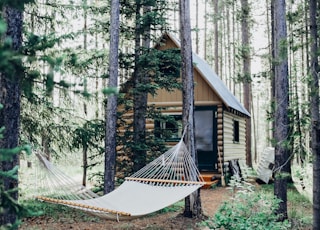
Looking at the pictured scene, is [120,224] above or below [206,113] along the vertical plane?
below

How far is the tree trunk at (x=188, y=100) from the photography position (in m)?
5.97

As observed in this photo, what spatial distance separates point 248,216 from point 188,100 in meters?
2.21

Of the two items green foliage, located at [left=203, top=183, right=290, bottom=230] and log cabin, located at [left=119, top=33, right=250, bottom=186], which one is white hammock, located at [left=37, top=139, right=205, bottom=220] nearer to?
green foliage, located at [left=203, top=183, right=290, bottom=230]

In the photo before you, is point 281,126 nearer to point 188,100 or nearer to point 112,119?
point 188,100

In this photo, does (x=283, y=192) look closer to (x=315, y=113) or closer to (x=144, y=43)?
(x=315, y=113)

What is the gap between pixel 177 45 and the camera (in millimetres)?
10352

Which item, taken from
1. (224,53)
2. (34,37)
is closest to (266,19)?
(224,53)

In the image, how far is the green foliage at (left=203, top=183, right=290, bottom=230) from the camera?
13.6 ft

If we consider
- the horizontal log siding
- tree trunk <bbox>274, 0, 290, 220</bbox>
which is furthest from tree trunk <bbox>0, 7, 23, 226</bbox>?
the horizontal log siding

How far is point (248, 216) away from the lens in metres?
4.48

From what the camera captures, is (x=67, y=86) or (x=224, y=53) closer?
(x=67, y=86)

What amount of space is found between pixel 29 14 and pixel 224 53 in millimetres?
17353

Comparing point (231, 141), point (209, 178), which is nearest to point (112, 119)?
point (209, 178)

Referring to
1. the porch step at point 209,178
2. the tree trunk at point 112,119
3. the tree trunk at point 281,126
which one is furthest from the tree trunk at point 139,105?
the porch step at point 209,178
